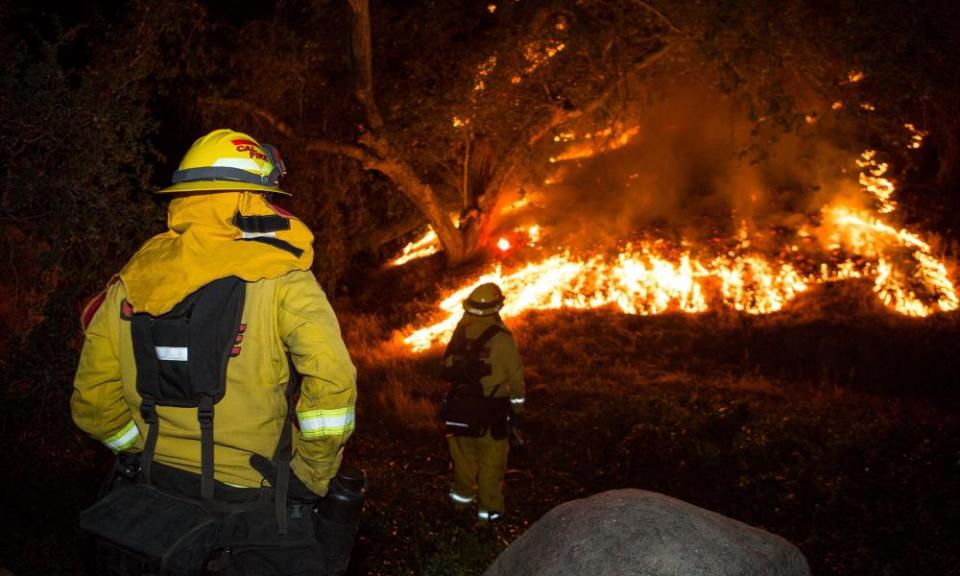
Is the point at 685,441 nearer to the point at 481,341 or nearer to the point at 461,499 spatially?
the point at 461,499

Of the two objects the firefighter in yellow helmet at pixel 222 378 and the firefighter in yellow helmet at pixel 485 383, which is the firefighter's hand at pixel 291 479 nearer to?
the firefighter in yellow helmet at pixel 222 378

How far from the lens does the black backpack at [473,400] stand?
19.4 ft

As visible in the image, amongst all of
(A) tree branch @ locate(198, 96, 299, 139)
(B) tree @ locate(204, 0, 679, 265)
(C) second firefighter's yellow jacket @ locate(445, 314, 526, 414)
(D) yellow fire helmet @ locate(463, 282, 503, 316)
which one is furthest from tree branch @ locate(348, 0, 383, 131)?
(C) second firefighter's yellow jacket @ locate(445, 314, 526, 414)

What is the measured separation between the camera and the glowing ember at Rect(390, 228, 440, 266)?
1708cm

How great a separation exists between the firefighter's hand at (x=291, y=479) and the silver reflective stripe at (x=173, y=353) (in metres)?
0.45

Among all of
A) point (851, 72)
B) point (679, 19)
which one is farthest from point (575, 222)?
point (851, 72)

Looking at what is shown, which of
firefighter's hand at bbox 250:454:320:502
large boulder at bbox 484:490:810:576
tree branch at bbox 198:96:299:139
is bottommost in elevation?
large boulder at bbox 484:490:810:576

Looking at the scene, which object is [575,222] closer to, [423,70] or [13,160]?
[423,70]

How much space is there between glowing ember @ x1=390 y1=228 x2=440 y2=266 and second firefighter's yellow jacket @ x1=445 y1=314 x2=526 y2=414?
35.8ft

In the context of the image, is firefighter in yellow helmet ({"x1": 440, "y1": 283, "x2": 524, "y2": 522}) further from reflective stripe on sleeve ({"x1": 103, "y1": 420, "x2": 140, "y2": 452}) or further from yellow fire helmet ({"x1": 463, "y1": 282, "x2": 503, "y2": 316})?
reflective stripe on sleeve ({"x1": 103, "y1": 420, "x2": 140, "y2": 452})

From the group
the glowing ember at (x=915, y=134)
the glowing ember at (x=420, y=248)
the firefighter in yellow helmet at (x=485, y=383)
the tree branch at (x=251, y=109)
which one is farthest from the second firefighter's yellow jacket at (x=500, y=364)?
the glowing ember at (x=420, y=248)

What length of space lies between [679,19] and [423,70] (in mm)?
4595

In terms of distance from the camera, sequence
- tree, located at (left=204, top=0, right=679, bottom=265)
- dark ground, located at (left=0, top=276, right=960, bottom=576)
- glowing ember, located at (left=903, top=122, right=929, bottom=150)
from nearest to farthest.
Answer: dark ground, located at (left=0, top=276, right=960, bottom=576)
glowing ember, located at (left=903, top=122, right=929, bottom=150)
tree, located at (left=204, top=0, right=679, bottom=265)

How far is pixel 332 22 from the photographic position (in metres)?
14.8
